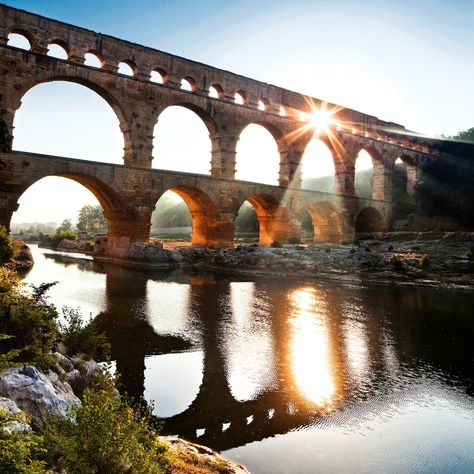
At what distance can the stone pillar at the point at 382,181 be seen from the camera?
39469mm

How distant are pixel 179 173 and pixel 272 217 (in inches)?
366

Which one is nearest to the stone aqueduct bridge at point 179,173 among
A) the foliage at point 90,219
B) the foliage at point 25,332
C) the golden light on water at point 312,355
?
the foliage at point 25,332

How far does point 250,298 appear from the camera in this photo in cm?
1321

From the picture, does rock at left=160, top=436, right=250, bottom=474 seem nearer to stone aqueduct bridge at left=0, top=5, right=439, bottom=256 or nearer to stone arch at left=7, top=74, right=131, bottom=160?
stone aqueduct bridge at left=0, top=5, right=439, bottom=256

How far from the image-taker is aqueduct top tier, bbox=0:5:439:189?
21.1m

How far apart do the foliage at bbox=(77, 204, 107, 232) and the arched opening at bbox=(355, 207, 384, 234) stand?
5558 cm

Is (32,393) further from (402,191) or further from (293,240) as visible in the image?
(402,191)

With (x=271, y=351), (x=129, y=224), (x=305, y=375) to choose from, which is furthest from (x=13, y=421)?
(x=129, y=224)

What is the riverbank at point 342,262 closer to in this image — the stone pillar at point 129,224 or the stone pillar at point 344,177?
the stone pillar at point 129,224

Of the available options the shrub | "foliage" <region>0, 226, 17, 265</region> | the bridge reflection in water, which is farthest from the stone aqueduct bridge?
the bridge reflection in water

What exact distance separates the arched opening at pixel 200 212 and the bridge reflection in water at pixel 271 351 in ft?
45.4

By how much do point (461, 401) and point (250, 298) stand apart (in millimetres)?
8116

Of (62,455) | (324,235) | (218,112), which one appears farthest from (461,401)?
(324,235)

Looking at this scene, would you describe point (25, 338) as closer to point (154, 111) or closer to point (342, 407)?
point (342, 407)
